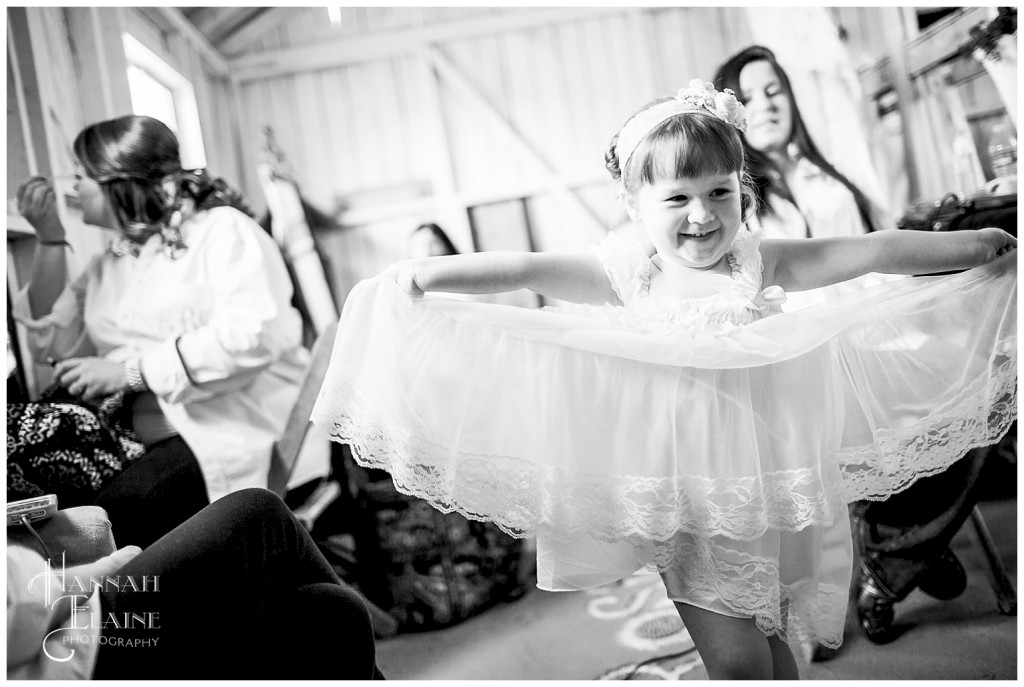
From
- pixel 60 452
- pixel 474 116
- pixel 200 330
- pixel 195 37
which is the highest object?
pixel 195 37

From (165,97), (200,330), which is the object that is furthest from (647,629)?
(165,97)

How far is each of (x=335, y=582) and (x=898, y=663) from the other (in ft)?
3.75

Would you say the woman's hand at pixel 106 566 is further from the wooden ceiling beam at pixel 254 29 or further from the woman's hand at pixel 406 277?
the wooden ceiling beam at pixel 254 29

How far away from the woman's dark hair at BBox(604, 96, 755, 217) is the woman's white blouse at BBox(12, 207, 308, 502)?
1.00m

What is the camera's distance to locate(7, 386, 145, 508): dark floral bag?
163 cm

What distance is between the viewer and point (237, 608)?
128 centimetres

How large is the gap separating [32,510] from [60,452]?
256mm

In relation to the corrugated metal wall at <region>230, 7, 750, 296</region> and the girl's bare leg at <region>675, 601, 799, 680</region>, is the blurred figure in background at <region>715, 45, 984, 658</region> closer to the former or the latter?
the corrugated metal wall at <region>230, 7, 750, 296</region>

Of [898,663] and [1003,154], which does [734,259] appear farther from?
[1003,154]

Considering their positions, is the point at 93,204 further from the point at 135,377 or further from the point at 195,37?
the point at 195,37

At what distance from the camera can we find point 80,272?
1.85 m

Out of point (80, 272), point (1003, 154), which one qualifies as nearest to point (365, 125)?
point (80, 272)

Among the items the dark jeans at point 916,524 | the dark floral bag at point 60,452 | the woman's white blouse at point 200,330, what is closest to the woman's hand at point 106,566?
the dark floral bag at point 60,452

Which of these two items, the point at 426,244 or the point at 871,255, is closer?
the point at 871,255
